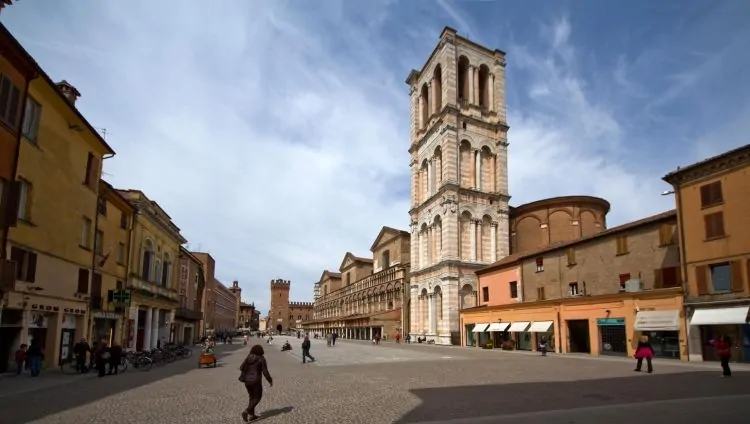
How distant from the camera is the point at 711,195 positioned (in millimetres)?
26641

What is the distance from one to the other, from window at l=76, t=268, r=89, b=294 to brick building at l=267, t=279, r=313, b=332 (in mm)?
141168

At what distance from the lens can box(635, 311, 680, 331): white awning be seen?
28.0 m

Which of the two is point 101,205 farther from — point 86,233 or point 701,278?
point 701,278

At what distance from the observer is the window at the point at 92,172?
2528cm

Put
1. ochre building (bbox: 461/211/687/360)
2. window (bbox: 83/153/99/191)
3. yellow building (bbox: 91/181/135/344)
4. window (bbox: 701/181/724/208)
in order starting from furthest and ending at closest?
ochre building (bbox: 461/211/687/360) → yellow building (bbox: 91/181/135/344) → window (bbox: 701/181/724/208) → window (bbox: 83/153/99/191)

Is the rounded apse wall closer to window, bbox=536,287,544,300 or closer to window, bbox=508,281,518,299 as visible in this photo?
window, bbox=508,281,518,299

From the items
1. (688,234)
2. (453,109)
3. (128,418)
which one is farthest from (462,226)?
(128,418)

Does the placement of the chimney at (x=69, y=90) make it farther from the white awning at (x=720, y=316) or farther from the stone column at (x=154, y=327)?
the white awning at (x=720, y=316)

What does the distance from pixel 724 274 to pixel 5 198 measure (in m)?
31.4

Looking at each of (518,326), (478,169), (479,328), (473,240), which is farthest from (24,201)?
(478,169)

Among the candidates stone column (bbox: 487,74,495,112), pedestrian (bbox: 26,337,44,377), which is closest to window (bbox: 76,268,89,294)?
pedestrian (bbox: 26,337,44,377)

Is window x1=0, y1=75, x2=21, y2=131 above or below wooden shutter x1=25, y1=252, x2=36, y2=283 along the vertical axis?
above

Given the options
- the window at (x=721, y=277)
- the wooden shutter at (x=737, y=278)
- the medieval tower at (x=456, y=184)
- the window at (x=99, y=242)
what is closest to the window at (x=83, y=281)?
the window at (x=99, y=242)

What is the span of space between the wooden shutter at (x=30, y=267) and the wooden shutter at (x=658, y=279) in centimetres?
3210
